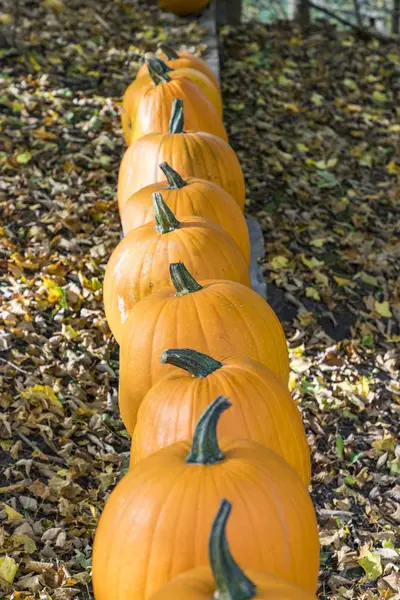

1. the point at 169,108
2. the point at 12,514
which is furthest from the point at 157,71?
the point at 12,514

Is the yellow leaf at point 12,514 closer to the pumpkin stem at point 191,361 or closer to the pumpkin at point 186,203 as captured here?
the pumpkin stem at point 191,361

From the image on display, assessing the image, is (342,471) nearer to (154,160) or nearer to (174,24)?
(154,160)

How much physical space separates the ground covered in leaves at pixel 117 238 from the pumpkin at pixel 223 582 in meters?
1.35

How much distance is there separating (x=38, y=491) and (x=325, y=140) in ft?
17.1

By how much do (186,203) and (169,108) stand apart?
136 cm

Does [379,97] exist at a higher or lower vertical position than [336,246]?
higher

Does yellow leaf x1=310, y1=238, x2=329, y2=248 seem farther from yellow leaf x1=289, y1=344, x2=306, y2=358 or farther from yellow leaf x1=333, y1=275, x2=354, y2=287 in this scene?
yellow leaf x1=289, y1=344, x2=306, y2=358

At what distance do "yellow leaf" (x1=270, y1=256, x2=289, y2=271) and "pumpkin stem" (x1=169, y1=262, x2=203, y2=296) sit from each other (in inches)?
105

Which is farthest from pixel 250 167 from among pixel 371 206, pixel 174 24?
pixel 174 24

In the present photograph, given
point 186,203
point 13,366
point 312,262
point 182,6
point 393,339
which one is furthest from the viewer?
point 182,6

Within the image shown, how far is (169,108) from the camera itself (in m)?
4.88

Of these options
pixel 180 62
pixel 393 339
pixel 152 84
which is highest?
pixel 180 62

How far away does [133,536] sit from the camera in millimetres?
1908

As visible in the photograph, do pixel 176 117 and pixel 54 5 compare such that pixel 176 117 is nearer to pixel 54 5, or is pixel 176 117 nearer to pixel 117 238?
pixel 117 238
